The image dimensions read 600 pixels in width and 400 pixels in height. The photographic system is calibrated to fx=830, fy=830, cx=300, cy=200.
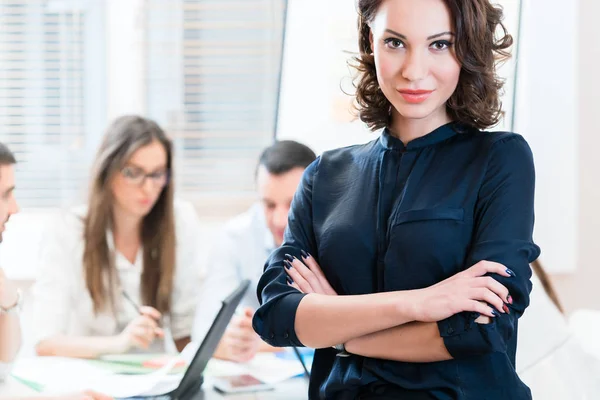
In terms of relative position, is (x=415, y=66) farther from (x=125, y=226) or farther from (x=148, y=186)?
(x=125, y=226)

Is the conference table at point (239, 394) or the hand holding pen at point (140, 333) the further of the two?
the hand holding pen at point (140, 333)

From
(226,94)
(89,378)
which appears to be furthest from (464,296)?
(226,94)

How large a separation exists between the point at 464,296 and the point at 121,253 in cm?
194

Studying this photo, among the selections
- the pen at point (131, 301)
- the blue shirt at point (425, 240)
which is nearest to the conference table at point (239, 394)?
the blue shirt at point (425, 240)

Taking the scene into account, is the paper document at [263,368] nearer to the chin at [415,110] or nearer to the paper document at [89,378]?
the paper document at [89,378]

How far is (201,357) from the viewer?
1896 mm

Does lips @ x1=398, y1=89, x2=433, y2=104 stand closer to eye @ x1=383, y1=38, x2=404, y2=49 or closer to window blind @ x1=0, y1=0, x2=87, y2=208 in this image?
eye @ x1=383, y1=38, x2=404, y2=49

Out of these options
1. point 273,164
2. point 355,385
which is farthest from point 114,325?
point 355,385

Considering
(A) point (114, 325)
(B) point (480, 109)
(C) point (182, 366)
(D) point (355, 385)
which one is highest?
(B) point (480, 109)

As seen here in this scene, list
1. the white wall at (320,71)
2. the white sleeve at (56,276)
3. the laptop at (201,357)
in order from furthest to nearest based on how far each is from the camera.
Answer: the white wall at (320,71) < the white sleeve at (56,276) < the laptop at (201,357)

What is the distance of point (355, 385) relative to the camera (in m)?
1.43

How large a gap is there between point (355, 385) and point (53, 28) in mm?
3249

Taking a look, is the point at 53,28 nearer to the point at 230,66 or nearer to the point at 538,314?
the point at 230,66

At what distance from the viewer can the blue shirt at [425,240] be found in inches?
54.2
